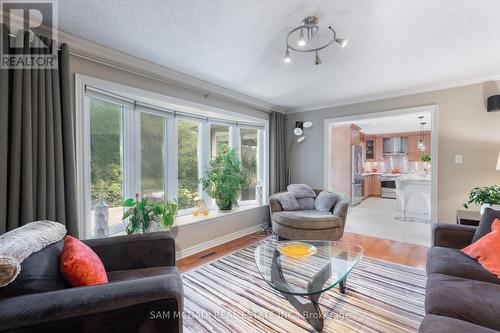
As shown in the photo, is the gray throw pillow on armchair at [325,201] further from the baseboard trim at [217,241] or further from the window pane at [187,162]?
the window pane at [187,162]

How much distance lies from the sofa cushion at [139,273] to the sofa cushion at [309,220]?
1.92 meters

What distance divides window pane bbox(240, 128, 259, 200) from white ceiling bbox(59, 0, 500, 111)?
131 cm

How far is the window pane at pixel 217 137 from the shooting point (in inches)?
152

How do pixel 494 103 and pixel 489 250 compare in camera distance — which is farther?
pixel 494 103

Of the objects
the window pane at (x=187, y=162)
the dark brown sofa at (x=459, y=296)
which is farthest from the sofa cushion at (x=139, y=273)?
the window pane at (x=187, y=162)

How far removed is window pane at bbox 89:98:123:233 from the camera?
7.92 ft

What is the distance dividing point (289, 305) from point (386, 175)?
25.5 feet

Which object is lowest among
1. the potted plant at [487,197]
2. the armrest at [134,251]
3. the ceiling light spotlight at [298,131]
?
the armrest at [134,251]

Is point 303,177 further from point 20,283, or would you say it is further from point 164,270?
point 20,283

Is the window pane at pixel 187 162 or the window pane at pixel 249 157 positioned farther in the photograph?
the window pane at pixel 249 157

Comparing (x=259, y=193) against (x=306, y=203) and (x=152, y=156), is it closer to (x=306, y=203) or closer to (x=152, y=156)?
(x=306, y=203)

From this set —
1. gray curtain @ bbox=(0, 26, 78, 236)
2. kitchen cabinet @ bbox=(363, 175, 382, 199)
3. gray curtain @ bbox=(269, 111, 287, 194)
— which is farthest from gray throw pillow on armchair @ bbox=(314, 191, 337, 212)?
kitchen cabinet @ bbox=(363, 175, 382, 199)

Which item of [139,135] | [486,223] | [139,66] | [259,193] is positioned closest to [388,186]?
[259,193]

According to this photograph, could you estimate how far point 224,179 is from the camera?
3578mm
